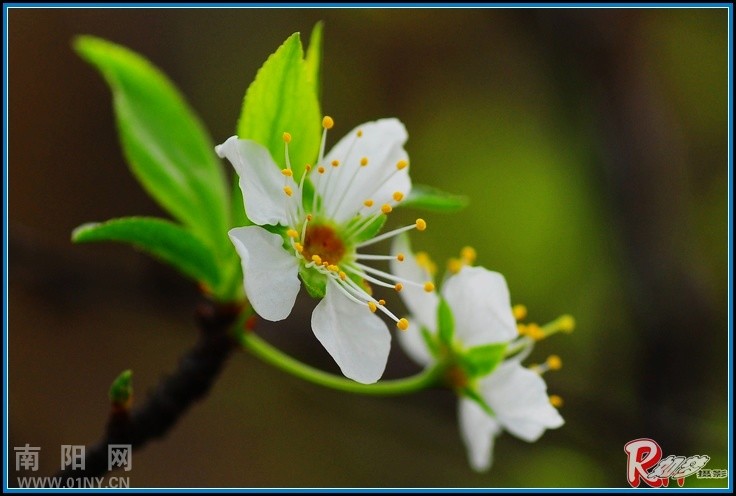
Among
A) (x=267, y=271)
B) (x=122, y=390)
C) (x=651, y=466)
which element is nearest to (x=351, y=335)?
(x=267, y=271)

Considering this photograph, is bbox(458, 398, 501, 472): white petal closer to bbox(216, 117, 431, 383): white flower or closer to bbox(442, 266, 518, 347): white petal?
bbox(442, 266, 518, 347): white petal

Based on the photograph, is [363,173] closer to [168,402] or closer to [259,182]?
[259,182]

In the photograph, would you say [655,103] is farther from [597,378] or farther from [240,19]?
[240,19]

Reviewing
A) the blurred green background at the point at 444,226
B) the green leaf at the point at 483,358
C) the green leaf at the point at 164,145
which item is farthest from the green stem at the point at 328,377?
the blurred green background at the point at 444,226

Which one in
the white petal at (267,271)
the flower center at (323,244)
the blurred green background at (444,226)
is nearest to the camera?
the white petal at (267,271)

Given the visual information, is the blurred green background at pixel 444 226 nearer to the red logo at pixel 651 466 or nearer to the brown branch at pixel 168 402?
the red logo at pixel 651 466

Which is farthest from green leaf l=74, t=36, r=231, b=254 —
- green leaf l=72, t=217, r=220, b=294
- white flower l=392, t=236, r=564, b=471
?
white flower l=392, t=236, r=564, b=471

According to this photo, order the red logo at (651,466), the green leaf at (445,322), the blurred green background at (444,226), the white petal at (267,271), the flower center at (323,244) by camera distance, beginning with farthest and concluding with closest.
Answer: the blurred green background at (444,226) < the red logo at (651,466) < the green leaf at (445,322) < the flower center at (323,244) < the white petal at (267,271)
